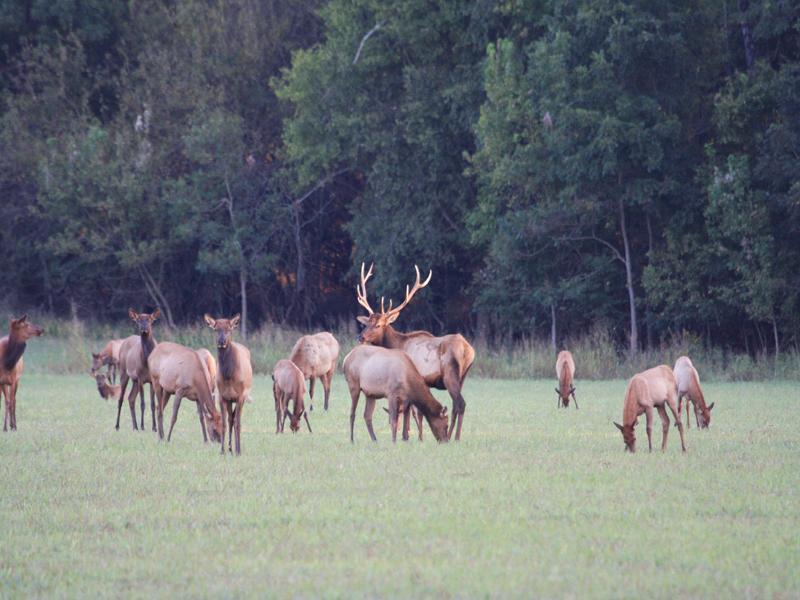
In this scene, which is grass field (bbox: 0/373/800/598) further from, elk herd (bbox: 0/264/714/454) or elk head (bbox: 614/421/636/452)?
elk herd (bbox: 0/264/714/454)

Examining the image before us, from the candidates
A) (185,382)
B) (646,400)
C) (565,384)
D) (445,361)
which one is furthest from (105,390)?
(646,400)

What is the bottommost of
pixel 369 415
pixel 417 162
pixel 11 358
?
pixel 369 415

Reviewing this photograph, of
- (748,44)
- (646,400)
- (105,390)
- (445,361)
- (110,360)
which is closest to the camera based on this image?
(646,400)

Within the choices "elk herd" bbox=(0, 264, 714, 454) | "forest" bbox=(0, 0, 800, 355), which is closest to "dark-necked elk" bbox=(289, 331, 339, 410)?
"elk herd" bbox=(0, 264, 714, 454)

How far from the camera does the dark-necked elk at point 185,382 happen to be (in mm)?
14789

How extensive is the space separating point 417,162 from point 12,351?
2339 centimetres

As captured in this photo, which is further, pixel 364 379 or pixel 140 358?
pixel 140 358

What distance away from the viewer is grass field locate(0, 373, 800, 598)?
7715mm

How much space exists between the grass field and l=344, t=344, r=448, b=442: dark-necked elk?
13.1 inches

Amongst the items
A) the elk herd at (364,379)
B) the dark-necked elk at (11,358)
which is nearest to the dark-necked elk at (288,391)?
the elk herd at (364,379)

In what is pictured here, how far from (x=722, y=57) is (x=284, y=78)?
1377 centimetres

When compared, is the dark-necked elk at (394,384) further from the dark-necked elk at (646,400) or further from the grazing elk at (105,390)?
the grazing elk at (105,390)

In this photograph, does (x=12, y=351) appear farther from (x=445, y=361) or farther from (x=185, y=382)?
(x=445, y=361)

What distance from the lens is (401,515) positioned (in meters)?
9.79
